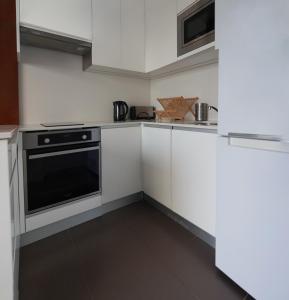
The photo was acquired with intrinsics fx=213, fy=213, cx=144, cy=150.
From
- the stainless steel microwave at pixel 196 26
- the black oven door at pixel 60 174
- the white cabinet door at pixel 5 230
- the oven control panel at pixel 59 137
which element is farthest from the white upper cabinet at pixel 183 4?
the white cabinet door at pixel 5 230

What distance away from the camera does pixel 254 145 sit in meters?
1.00

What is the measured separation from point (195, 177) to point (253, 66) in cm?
90

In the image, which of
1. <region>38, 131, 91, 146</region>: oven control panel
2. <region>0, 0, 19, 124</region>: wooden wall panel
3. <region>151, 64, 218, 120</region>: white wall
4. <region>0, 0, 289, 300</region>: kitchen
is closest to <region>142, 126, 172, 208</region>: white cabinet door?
<region>0, 0, 289, 300</region>: kitchen

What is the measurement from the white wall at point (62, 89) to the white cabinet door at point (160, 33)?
0.51 metres

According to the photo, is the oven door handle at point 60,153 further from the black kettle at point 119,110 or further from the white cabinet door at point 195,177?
the white cabinet door at point 195,177

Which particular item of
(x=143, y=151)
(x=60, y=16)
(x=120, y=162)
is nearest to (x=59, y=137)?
(x=120, y=162)

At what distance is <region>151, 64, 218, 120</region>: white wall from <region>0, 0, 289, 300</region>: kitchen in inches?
0.6

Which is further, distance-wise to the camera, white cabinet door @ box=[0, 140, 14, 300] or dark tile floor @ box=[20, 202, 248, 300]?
dark tile floor @ box=[20, 202, 248, 300]

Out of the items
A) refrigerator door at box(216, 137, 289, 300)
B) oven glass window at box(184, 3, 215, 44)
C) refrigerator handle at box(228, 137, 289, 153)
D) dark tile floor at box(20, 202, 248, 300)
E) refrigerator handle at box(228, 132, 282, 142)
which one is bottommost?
dark tile floor at box(20, 202, 248, 300)

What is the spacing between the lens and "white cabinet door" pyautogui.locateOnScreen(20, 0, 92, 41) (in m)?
1.62

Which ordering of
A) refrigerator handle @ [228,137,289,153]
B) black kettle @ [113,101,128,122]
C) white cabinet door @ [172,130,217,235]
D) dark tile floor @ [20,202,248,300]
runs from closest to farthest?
refrigerator handle @ [228,137,289,153], dark tile floor @ [20,202,248,300], white cabinet door @ [172,130,217,235], black kettle @ [113,101,128,122]

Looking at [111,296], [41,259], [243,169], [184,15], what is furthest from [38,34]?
[111,296]

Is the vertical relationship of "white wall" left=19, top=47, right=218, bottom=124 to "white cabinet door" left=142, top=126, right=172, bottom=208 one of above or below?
above

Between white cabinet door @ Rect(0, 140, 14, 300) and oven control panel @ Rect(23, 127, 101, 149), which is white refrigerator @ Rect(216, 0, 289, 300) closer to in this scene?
white cabinet door @ Rect(0, 140, 14, 300)
